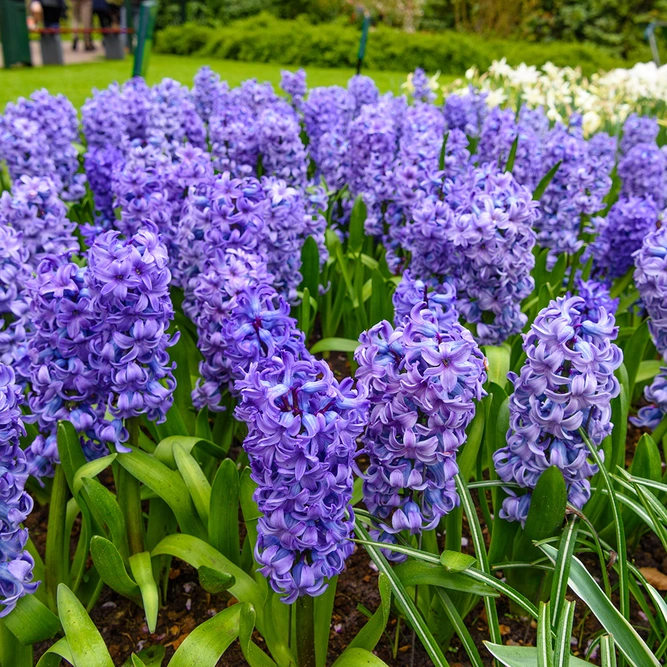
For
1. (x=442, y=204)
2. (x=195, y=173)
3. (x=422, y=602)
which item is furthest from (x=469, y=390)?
(x=195, y=173)

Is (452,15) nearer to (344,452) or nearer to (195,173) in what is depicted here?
(195,173)

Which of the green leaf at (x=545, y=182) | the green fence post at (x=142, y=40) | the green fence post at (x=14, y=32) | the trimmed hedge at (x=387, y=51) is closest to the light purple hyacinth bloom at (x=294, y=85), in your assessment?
the green fence post at (x=142, y=40)

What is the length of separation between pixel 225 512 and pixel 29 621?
1.95 ft

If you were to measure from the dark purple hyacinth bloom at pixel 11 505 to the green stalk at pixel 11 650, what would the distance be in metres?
0.17

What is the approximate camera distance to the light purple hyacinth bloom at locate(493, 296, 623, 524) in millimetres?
1905

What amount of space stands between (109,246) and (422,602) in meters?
1.46

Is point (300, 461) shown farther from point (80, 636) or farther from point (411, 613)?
point (80, 636)

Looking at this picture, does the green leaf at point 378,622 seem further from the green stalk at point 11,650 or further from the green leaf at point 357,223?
the green leaf at point 357,223

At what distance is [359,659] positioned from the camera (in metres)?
1.96

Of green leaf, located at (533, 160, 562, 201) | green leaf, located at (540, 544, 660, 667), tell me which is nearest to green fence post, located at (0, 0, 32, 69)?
green leaf, located at (533, 160, 562, 201)

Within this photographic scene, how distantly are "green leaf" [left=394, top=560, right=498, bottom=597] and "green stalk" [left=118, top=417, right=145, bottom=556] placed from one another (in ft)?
3.10

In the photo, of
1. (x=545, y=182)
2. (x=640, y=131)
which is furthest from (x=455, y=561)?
(x=640, y=131)

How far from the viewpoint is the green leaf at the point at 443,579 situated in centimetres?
193

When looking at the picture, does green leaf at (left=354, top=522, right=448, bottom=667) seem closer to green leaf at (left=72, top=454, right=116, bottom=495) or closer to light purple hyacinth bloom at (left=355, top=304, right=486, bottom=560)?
light purple hyacinth bloom at (left=355, top=304, right=486, bottom=560)
